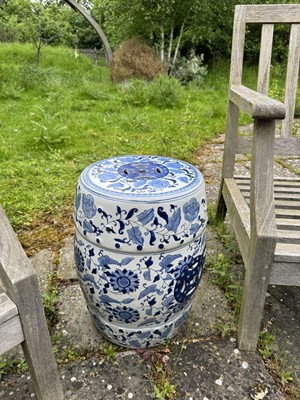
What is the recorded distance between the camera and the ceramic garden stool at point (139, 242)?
1.05 m

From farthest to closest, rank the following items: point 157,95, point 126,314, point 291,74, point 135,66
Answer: point 135,66, point 157,95, point 291,74, point 126,314

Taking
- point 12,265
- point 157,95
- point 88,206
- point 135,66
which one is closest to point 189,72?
point 135,66

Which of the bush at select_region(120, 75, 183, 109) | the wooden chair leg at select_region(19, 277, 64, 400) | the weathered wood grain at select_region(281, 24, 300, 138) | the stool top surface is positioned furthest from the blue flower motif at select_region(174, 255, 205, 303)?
the bush at select_region(120, 75, 183, 109)

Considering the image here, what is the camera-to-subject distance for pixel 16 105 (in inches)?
200

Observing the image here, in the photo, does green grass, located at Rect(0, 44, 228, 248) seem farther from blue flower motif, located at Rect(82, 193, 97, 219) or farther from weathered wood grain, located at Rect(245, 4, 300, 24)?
weathered wood grain, located at Rect(245, 4, 300, 24)

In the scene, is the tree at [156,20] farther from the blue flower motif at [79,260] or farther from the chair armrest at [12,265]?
the chair armrest at [12,265]

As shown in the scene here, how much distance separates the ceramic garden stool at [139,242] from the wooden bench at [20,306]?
259mm

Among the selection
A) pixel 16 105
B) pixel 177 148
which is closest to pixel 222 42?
pixel 16 105

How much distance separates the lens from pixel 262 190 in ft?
3.76

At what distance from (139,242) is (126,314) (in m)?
0.30

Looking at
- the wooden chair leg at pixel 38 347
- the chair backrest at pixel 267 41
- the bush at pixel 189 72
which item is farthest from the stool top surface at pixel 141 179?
the bush at pixel 189 72

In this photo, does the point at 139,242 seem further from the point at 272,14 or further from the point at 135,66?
the point at 135,66

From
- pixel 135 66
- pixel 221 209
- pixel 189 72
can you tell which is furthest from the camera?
pixel 189 72

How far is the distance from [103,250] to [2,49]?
11.7 meters
